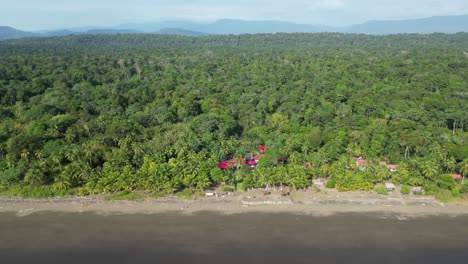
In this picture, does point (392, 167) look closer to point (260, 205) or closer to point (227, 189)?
point (260, 205)

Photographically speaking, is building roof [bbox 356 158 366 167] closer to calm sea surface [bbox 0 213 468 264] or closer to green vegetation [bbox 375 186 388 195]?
green vegetation [bbox 375 186 388 195]

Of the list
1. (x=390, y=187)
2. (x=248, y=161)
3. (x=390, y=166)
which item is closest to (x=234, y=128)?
(x=248, y=161)

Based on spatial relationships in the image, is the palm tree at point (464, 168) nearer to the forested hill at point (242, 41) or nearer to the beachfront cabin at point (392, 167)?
the beachfront cabin at point (392, 167)

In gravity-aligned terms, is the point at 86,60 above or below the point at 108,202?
above

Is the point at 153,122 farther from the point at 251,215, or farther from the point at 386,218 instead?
the point at 386,218

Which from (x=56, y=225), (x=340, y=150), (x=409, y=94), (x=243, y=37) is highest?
(x=243, y=37)

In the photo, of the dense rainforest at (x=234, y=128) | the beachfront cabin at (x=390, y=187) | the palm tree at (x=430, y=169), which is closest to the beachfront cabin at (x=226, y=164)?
the dense rainforest at (x=234, y=128)

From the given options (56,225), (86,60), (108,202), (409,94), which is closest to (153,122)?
(108,202)
